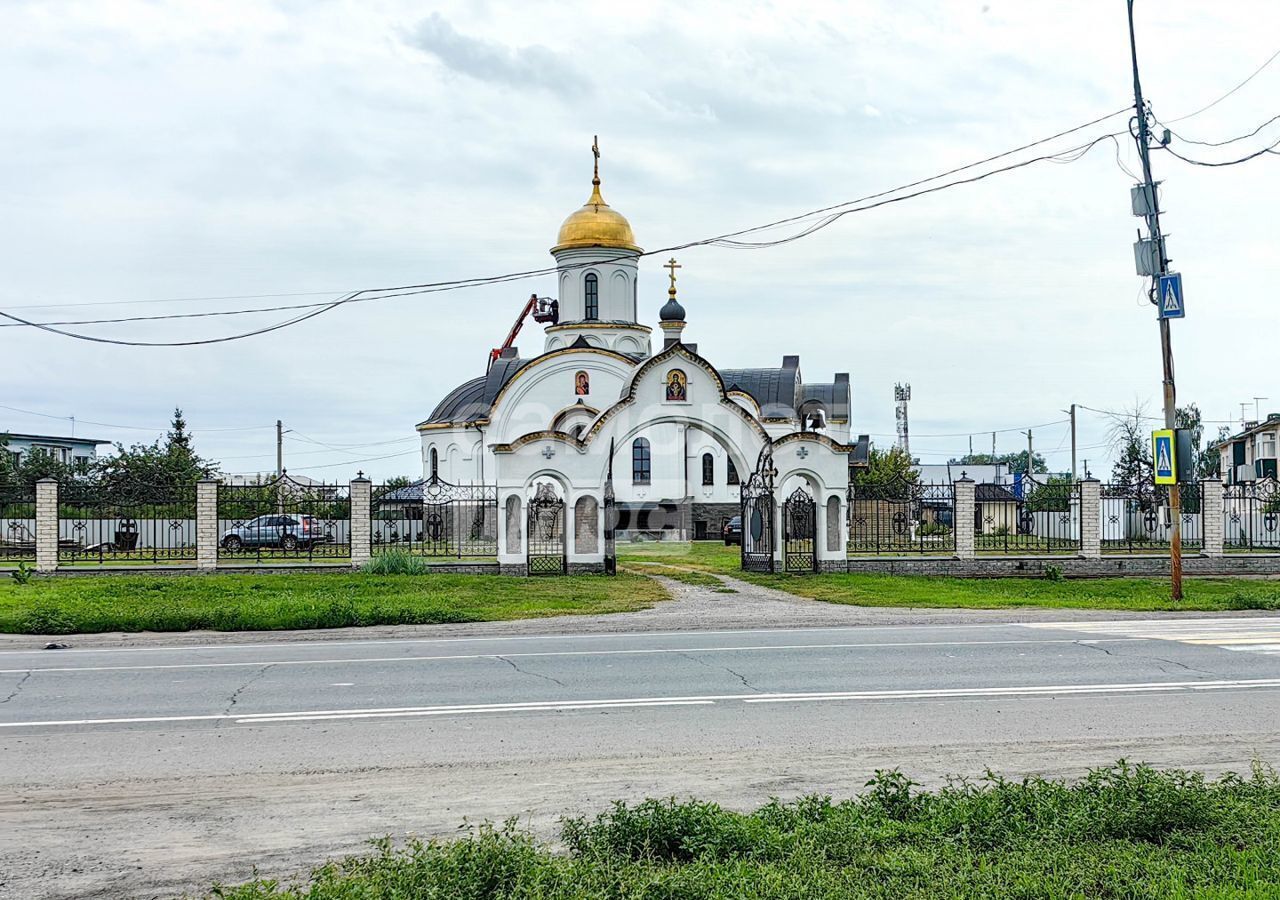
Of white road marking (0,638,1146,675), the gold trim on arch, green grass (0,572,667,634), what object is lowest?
white road marking (0,638,1146,675)

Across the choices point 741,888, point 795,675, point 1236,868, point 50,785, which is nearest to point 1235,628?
point 795,675

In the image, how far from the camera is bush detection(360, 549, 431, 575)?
25.6m

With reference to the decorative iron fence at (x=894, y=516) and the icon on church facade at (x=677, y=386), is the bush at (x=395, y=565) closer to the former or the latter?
the icon on church facade at (x=677, y=386)

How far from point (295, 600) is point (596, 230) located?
31.2 m

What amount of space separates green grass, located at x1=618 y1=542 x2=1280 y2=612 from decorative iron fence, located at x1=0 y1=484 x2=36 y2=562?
54.6ft

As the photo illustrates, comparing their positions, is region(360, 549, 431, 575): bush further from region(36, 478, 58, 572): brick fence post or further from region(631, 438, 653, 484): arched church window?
region(631, 438, 653, 484): arched church window

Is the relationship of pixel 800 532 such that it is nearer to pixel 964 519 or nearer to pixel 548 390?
pixel 964 519

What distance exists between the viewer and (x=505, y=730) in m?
9.30

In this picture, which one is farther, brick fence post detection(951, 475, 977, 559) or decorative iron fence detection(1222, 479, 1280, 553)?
decorative iron fence detection(1222, 479, 1280, 553)

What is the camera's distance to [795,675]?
38.9 ft

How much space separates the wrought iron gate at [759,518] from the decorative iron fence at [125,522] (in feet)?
42.5

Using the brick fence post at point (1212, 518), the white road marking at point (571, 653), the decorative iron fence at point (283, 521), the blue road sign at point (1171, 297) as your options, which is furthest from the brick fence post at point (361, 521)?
the brick fence post at point (1212, 518)

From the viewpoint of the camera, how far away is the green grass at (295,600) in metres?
17.0

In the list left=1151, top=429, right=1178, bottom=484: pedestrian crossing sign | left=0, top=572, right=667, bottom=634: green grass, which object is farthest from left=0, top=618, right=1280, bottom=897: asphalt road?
left=1151, top=429, right=1178, bottom=484: pedestrian crossing sign
